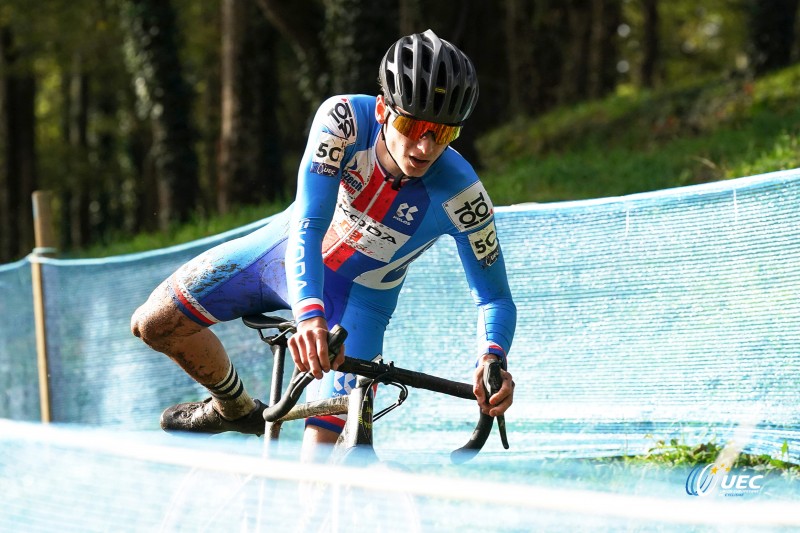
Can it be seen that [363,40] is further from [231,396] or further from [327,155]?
[327,155]

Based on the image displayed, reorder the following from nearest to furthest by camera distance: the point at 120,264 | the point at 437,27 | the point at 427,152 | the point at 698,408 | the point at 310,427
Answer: the point at 427,152
the point at 310,427
the point at 698,408
the point at 120,264
the point at 437,27

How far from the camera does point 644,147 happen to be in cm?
1515

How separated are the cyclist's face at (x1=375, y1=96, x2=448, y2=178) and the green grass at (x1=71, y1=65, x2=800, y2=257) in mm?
5766

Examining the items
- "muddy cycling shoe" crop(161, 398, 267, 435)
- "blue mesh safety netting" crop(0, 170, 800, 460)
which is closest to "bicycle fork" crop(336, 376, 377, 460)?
"muddy cycling shoe" crop(161, 398, 267, 435)

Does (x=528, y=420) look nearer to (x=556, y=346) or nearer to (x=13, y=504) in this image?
(x=556, y=346)

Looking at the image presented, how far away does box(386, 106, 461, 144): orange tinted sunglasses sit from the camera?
12.9 ft

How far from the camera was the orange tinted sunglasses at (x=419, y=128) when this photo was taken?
3.92 meters

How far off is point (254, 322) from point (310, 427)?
1.59 feet

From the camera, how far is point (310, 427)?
167 inches

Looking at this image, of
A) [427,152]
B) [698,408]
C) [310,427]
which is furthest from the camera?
[698,408]

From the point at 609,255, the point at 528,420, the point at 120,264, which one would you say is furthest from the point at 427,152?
the point at 120,264

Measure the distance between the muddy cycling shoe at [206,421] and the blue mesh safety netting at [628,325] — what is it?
1959 millimetres

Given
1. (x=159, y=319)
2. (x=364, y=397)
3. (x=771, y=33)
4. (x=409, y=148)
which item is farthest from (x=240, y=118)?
(x=364, y=397)

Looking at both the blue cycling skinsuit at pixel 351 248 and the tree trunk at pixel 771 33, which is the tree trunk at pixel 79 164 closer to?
the tree trunk at pixel 771 33
